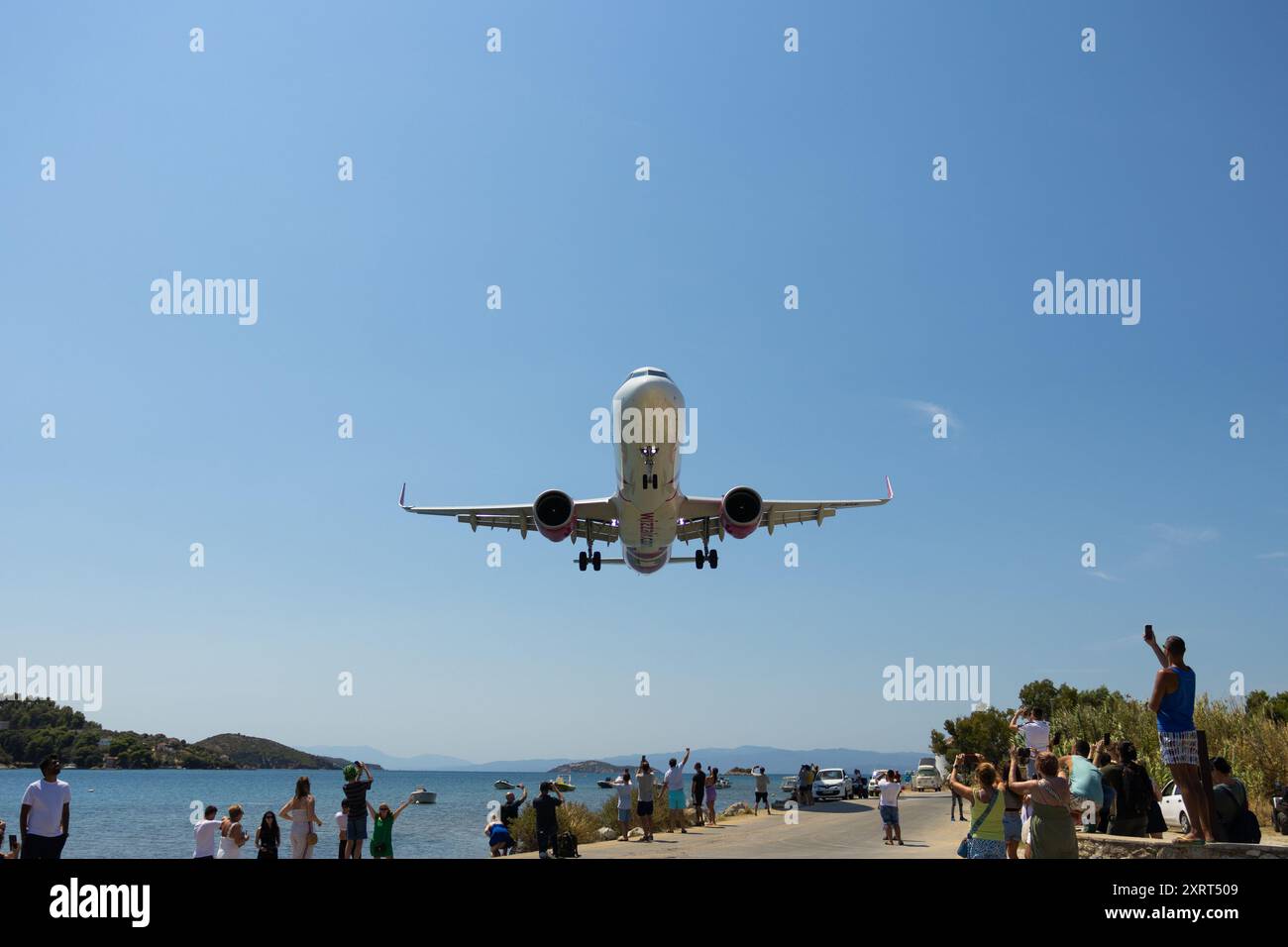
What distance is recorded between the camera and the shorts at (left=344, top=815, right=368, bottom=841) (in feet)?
51.2

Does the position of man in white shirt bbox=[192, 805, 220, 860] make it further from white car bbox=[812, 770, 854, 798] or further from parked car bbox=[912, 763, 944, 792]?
parked car bbox=[912, 763, 944, 792]

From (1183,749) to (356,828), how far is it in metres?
12.7

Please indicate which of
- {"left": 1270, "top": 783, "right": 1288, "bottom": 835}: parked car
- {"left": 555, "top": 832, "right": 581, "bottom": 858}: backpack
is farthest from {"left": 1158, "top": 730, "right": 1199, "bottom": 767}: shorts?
{"left": 1270, "top": 783, "right": 1288, "bottom": 835}: parked car

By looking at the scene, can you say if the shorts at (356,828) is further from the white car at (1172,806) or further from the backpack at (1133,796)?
the white car at (1172,806)

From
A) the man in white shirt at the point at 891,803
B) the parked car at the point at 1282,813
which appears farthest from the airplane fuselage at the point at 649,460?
the parked car at the point at 1282,813

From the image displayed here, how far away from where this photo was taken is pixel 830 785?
3888cm

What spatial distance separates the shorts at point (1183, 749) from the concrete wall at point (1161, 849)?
Answer: 95 cm

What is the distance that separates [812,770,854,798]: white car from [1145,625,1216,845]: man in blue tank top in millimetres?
28802

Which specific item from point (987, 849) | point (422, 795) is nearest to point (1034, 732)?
point (987, 849)

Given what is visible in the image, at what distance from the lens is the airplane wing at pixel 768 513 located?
33938 mm

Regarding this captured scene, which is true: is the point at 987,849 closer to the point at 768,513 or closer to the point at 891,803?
the point at 891,803
